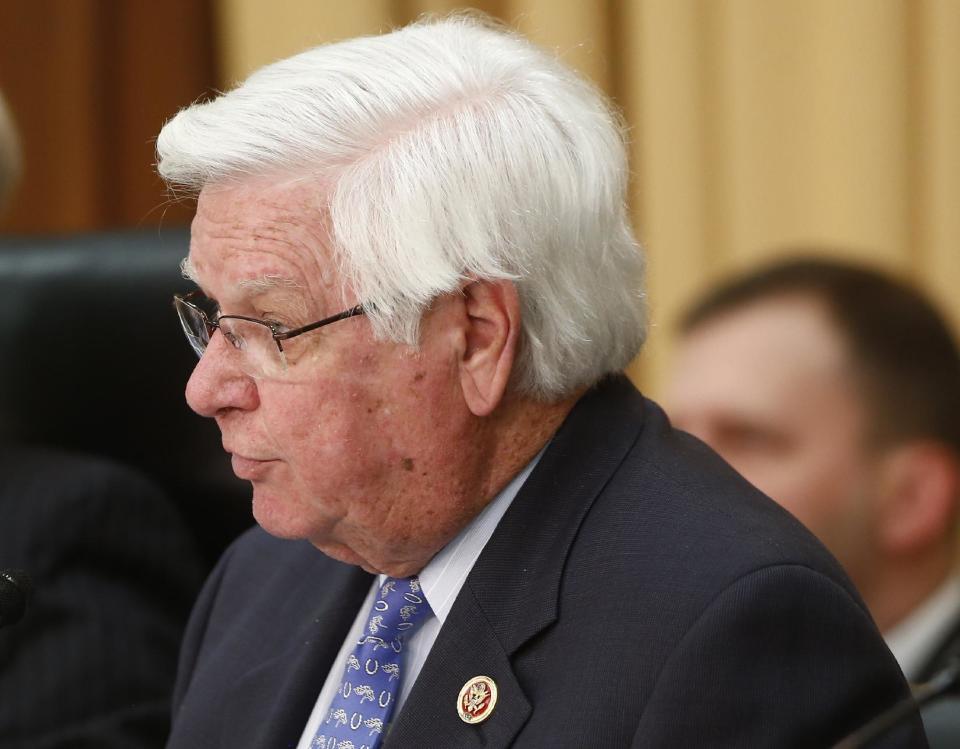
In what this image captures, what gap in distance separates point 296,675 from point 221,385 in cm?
33

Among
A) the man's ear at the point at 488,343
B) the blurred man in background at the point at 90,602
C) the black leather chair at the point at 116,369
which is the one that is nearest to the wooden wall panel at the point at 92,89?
the black leather chair at the point at 116,369

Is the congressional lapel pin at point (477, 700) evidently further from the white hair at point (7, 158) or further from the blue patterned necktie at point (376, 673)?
the white hair at point (7, 158)

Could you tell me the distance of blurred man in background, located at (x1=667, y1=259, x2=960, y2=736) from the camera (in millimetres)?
2309

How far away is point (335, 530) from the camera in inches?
52.5

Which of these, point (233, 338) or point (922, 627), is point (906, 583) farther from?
point (233, 338)

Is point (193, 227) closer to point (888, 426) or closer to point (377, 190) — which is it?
point (377, 190)

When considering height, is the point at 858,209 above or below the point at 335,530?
below

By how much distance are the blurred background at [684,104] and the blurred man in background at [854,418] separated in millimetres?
196

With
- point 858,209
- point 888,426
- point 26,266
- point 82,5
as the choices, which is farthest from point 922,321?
point 82,5

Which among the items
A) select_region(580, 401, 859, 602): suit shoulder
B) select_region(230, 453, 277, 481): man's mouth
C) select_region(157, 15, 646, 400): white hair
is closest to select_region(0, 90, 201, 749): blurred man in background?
select_region(230, 453, 277, 481): man's mouth

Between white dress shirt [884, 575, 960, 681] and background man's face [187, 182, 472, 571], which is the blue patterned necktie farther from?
white dress shirt [884, 575, 960, 681]

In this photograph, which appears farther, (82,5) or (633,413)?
(82,5)

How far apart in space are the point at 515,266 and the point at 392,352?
0.14 m

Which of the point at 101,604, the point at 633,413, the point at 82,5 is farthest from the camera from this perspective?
the point at 82,5
